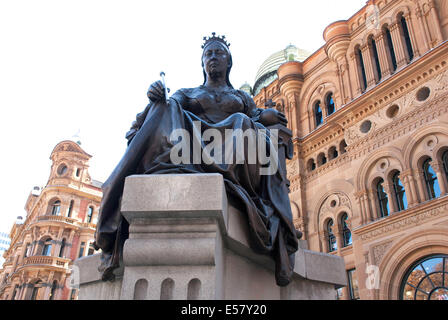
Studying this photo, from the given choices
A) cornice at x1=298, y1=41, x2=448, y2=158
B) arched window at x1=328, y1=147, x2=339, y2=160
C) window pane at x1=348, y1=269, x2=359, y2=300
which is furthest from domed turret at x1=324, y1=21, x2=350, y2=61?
window pane at x1=348, y1=269, x2=359, y2=300

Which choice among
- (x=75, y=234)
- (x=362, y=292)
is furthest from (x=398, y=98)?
(x=75, y=234)

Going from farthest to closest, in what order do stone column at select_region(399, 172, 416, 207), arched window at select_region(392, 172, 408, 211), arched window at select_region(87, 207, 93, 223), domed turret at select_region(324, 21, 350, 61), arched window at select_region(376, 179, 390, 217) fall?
1. arched window at select_region(87, 207, 93, 223)
2. domed turret at select_region(324, 21, 350, 61)
3. arched window at select_region(376, 179, 390, 217)
4. arched window at select_region(392, 172, 408, 211)
5. stone column at select_region(399, 172, 416, 207)

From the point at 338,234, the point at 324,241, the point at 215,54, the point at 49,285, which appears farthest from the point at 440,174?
the point at 49,285

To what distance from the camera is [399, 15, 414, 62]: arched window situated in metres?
19.6

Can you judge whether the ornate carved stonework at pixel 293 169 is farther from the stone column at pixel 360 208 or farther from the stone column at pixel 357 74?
the stone column at pixel 357 74

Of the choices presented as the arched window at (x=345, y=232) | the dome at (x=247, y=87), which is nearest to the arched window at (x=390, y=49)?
the arched window at (x=345, y=232)

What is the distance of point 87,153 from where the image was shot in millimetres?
38156

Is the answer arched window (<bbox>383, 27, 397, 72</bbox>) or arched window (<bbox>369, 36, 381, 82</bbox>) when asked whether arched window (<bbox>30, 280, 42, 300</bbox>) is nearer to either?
arched window (<bbox>369, 36, 381, 82</bbox>)

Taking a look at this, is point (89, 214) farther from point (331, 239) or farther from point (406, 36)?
point (406, 36)

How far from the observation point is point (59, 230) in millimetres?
33500

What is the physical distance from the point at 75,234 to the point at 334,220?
76.4 feet

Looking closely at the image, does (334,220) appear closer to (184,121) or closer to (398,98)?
(398,98)

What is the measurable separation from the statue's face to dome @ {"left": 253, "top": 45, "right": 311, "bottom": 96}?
32210 millimetres

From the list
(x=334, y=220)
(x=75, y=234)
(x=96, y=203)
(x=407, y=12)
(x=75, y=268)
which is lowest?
(x=75, y=268)
